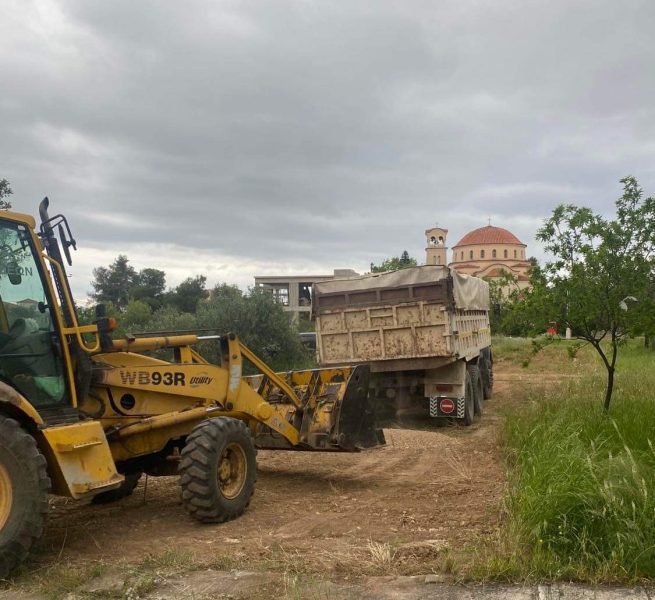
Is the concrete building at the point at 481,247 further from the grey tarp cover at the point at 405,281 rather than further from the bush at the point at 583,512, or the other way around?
the bush at the point at 583,512

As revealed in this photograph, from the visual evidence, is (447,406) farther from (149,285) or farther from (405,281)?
(149,285)

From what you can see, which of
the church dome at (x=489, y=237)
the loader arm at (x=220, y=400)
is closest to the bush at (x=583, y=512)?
the loader arm at (x=220, y=400)

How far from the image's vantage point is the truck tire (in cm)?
1266

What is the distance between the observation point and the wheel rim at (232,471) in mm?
6461

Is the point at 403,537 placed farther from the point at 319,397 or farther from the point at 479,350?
the point at 479,350

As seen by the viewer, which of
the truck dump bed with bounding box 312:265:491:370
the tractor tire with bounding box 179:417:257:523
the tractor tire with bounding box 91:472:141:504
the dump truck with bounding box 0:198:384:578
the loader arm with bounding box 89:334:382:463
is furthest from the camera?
the truck dump bed with bounding box 312:265:491:370

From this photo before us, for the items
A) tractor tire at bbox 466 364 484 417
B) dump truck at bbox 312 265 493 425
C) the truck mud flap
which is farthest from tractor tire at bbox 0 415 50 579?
tractor tire at bbox 466 364 484 417

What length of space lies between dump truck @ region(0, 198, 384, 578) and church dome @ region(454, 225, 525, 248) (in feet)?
260

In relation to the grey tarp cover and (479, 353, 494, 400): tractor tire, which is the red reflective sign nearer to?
the grey tarp cover

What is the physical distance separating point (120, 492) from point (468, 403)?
24.0 ft

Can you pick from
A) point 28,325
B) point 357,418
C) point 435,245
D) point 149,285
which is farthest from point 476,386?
point 435,245

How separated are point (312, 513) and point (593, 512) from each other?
9.49ft

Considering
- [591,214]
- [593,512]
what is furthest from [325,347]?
[593,512]

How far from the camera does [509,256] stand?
8406 cm
